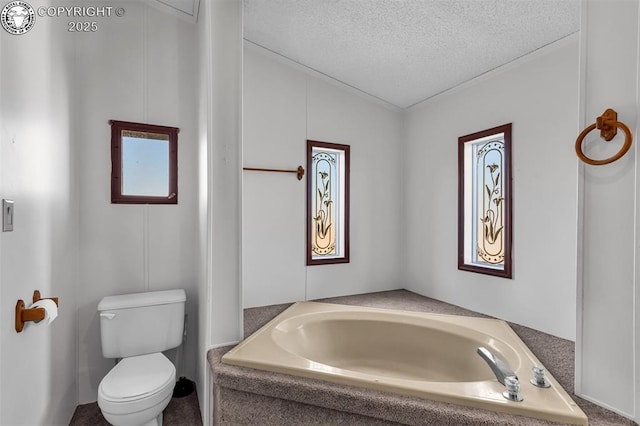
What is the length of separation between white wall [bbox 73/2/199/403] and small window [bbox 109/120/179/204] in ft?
0.15

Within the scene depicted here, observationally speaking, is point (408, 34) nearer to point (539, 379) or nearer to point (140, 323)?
point (539, 379)

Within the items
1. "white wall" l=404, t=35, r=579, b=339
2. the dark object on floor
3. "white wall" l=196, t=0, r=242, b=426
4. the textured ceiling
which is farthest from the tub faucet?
the dark object on floor

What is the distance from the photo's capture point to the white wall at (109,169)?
87.0 inches

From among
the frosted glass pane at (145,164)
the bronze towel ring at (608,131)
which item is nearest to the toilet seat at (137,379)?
the frosted glass pane at (145,164)

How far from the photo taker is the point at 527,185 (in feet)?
6.43

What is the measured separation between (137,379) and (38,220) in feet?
3.20

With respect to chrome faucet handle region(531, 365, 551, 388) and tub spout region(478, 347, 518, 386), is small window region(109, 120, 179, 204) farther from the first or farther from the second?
chrome faucet handle region(531, 365, 551, 388)

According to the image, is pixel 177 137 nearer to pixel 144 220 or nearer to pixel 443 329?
pixel 144 220

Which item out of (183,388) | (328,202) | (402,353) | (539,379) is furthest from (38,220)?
(539,379)

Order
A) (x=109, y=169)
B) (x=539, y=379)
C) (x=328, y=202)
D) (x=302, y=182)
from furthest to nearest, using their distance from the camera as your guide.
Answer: (x=328, y=202), (x=302, y=182), (x=109, y=169), (x=539, y=379)

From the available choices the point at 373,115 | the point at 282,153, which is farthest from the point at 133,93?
the point at 373,115

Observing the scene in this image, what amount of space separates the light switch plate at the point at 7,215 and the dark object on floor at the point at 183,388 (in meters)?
1.65

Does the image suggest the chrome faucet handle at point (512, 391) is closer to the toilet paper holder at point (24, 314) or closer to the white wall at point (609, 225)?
the white wall at point (609, 225)

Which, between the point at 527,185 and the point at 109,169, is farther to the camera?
the point at 109,169
